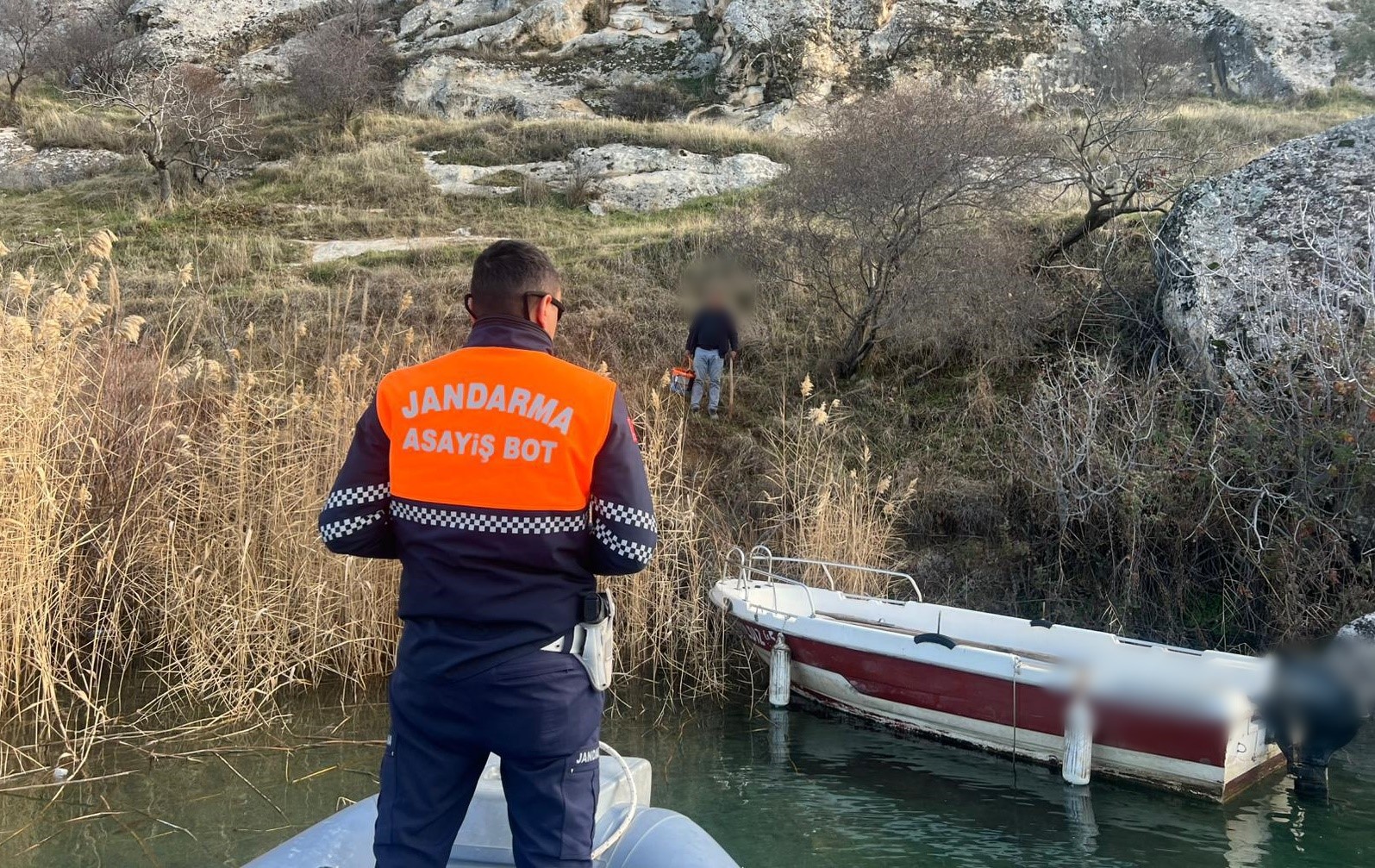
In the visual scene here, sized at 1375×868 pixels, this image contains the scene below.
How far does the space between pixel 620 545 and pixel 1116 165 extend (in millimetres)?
12564

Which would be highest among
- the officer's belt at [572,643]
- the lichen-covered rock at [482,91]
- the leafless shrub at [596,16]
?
the leafless shrub at [596,16]

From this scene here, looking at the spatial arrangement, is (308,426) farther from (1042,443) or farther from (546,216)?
(546,216)

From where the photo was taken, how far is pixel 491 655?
8.71 feet

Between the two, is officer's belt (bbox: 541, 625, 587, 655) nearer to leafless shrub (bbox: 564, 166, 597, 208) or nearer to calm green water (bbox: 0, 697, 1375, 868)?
calm green water (bbox: 0, 697, 1375, 868)

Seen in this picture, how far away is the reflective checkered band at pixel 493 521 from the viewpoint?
8.70 feet

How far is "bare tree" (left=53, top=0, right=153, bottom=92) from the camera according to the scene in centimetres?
3100

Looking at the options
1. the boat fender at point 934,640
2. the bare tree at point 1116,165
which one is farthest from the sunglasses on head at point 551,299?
the bare tree at point 1116,165

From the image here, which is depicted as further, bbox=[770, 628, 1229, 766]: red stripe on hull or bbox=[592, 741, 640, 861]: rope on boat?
bbox=[770, 628, 1229, 766]: red stripe on hull

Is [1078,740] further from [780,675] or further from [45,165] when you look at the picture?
[45,165]

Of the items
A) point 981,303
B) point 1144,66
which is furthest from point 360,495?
point 1144,66

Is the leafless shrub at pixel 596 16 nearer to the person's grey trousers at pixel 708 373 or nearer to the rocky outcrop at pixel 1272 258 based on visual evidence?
the person's grey trousers at pixel 708 373

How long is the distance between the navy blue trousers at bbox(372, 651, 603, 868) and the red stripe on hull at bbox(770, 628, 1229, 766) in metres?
4.81

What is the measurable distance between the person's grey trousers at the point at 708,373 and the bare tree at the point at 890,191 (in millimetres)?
1634

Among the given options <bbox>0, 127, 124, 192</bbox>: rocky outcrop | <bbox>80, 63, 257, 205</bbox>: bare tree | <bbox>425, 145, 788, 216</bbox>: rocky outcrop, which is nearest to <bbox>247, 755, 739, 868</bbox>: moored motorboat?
<bbox>425, 145, 788, 216</bbox>: rocky outcrop
